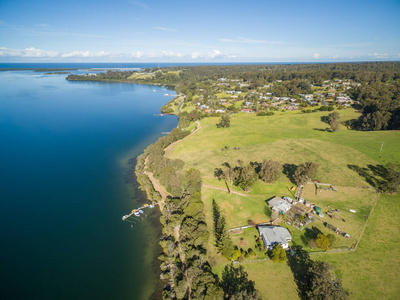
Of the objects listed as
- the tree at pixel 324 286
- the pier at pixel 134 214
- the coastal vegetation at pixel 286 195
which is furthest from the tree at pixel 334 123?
the pier at pixel 134 214

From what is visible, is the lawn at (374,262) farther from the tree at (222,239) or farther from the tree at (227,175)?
the tree at (227,175)

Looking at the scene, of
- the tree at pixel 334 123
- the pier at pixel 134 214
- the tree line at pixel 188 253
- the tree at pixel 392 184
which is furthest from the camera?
the tree at pixel 334 123

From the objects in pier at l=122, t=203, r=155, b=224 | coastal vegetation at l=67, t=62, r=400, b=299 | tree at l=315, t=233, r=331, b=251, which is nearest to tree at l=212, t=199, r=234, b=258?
coastal vegetation at l=67, t=62, r=400, b=299

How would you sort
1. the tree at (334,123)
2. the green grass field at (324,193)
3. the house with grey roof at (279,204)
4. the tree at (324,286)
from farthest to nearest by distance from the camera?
the tree at (334,123) → the house with grey roof at (279,204) → the green grass field at (324,193) → the tree at (324,286)

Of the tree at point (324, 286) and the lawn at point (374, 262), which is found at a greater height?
the tree at point (324, 286)

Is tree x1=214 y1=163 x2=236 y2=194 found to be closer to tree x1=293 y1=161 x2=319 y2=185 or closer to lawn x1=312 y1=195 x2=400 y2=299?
tree x1=293 y1=161 x2=319 y2=185

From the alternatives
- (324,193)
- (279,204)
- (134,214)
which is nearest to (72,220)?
(134,214)

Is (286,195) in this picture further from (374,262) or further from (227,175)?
(374,262)
